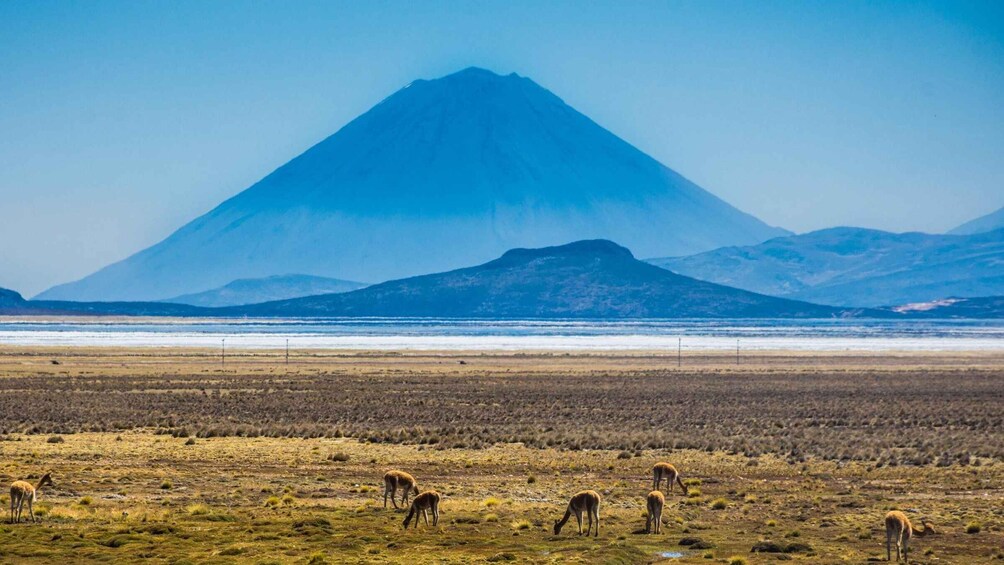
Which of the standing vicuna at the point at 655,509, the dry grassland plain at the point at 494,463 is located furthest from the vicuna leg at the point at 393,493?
the standing vicuna at the point at 655,509

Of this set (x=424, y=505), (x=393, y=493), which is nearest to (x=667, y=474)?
(x=393, y=493)

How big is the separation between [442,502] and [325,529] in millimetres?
3853

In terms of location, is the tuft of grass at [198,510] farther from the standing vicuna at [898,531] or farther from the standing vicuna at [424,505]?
the standing vicuna at [898,531]

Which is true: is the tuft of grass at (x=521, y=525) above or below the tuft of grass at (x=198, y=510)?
below

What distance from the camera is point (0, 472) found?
90.7 feet

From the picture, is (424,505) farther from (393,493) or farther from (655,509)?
(655,509)

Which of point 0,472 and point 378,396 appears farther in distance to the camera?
point 378,396

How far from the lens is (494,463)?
3128 centimetres

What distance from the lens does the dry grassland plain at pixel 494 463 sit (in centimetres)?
1977

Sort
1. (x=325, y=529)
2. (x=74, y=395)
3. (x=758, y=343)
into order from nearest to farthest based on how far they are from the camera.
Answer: (x=325, y=529) < (x=74, y=395) < (x=758, y=343)

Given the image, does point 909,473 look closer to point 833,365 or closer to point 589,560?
point 589,560

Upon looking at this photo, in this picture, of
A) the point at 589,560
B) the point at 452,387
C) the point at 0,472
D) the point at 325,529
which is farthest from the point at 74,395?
the point at 589,560

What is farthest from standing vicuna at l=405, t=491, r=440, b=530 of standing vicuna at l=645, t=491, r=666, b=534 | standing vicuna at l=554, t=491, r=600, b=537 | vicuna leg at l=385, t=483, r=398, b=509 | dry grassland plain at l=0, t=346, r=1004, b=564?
standing vicuna at l=645, t=491, r=666, b=534

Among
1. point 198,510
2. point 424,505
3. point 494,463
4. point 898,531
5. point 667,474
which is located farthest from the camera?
point 494,463
